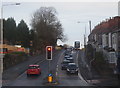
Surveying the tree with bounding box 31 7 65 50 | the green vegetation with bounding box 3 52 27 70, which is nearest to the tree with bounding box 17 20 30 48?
the tree with bounding box 31 7 65 50

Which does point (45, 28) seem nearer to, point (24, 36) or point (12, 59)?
point (24, 36)

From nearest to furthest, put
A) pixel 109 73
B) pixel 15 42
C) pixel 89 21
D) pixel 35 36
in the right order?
pixel 109 73
pixel 89 21
pixel 35 36
pixel 15 42

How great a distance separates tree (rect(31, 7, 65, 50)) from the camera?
298 ft

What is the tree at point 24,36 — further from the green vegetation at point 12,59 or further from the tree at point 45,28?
the green vegetation at point 12,59

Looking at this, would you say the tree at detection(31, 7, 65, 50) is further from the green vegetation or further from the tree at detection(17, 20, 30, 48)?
the green vegetation

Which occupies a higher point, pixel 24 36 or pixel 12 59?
pixel 24 36

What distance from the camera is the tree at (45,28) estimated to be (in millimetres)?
90975

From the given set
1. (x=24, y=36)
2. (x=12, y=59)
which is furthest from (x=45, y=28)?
(x=12, y=59)

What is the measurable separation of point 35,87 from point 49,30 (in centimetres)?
6666

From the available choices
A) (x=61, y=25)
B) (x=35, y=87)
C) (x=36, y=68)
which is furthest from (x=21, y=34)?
(x=35, y=87)

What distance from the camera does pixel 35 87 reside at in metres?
29.1

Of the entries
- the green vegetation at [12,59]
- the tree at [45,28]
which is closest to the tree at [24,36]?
the tree at [45,28]

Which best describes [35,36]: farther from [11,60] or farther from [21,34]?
[11,60]

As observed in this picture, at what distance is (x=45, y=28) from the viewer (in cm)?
9369
